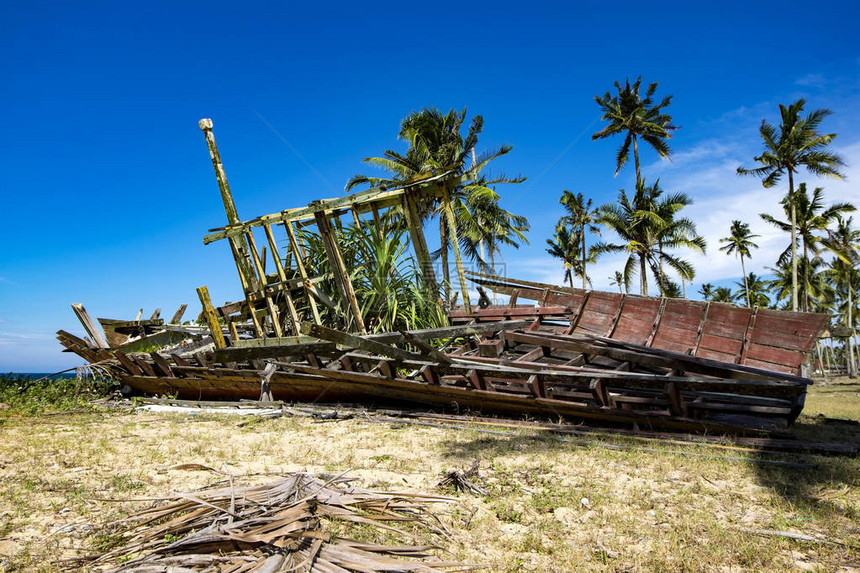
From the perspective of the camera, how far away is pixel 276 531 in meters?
2.62

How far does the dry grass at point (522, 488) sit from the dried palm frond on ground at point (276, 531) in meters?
0.23

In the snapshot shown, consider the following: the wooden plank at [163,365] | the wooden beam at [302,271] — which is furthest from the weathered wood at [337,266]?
the wooden plank at [163,365]

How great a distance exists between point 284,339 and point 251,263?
2456 mm

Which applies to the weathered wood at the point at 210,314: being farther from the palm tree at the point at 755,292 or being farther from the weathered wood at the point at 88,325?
the palm tree at the point at 755,292

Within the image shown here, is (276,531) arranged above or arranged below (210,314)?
below

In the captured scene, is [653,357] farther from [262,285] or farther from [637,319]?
[262,285]

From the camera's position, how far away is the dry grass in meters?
2.76

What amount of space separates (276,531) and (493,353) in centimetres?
465

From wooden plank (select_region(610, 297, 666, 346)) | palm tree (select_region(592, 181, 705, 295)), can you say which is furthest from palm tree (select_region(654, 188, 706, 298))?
wooden plank (select_region(610, 297, 666, 346))

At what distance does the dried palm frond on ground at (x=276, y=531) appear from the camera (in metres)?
2.41

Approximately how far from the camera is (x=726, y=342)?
641 centimetres

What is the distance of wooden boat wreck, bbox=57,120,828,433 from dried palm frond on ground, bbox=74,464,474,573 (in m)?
2.51

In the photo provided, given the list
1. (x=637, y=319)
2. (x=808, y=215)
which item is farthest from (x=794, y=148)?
(x=637, y=319)

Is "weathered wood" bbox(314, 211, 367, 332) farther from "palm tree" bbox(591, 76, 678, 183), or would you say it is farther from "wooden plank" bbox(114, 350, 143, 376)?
"palm tree" bbox(591, 76, 678, 183)
